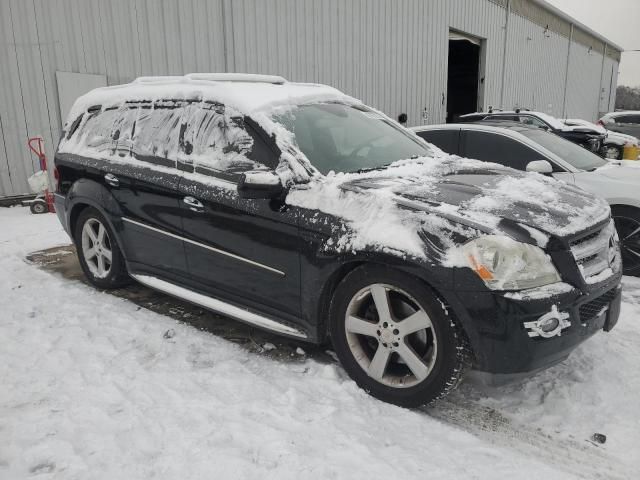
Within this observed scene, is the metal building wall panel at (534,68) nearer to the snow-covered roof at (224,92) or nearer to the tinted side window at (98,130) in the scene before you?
the snow-covered roof at (224,92)

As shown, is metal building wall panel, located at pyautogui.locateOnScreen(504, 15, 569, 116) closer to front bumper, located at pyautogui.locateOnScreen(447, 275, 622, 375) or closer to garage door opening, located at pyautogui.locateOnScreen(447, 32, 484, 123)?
garage door opening, located at pyautogui.locateOnScreen(447, 32, 484, 123)

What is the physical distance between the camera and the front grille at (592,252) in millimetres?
2649

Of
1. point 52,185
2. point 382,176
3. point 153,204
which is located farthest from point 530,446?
point 52,185

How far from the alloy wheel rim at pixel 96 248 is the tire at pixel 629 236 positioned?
4.69 meters

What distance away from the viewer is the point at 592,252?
2.77m

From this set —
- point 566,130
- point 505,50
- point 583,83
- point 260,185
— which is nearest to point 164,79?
point 260,185

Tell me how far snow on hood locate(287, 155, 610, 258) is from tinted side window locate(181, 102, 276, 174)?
445mm

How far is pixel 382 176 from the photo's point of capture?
3.16 m

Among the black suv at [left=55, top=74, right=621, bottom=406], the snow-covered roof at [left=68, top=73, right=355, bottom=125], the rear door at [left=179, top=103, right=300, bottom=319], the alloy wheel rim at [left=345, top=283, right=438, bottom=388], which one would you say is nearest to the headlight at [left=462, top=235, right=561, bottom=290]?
the black suv at [left=55, top=74, right=621, bottom=406]

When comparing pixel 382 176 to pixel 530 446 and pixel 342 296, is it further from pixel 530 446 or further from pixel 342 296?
pixel 530 446

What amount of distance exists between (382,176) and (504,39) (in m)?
21.6

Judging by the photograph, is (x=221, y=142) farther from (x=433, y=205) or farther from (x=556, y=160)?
(x=556, y=160)

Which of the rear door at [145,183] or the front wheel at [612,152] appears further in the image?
the front wheel at [612,152]

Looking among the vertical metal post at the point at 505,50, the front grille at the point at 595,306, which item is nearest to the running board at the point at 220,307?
the front grille at the point at 595,306
